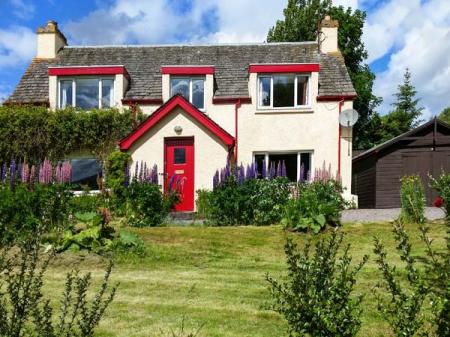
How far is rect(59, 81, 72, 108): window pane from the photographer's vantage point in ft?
62.1

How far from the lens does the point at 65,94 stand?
62.3ft

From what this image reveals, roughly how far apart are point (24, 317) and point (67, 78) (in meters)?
17.3

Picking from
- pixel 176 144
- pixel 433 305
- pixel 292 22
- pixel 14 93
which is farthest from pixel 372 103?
pixel 433 305

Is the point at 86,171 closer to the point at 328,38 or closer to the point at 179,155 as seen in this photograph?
the point at 179,155

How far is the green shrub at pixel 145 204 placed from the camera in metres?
12.0

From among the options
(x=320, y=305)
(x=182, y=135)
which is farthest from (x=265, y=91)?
(x=320, y=305)

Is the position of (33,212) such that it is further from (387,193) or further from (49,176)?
(387,193)

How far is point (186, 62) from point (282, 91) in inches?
186

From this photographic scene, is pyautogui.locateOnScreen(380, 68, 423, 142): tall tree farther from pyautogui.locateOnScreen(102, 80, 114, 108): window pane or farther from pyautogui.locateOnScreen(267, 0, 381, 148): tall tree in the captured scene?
pyautogui.locateOnScreen(102, 80, 114, 108): window pane

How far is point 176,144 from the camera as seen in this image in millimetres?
17438

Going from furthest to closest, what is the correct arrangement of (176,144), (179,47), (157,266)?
(179,47) < (176,144) < (157,266)

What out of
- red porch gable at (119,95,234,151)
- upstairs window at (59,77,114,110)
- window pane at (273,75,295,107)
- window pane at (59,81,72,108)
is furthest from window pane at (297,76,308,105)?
window pane at (59,81,72,108)

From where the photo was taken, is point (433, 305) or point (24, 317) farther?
point (24, 317)

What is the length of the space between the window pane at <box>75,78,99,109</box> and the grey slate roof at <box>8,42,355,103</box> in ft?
4.33
